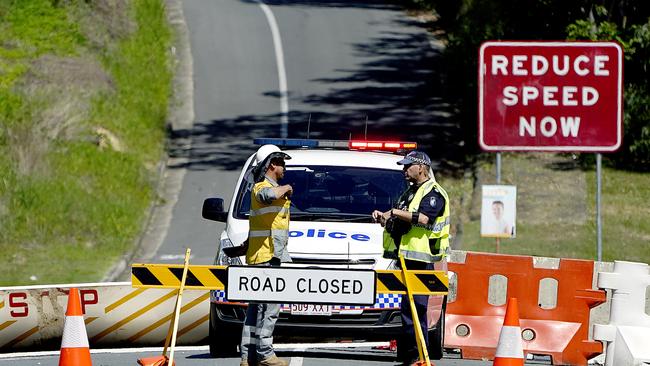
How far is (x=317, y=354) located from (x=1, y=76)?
19136mm

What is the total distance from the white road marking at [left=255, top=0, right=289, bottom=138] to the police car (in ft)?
63.6

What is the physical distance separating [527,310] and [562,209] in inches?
567

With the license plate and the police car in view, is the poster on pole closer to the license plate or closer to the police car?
the police car

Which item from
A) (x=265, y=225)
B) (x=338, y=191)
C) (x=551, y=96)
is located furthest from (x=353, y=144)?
(x=551, y=96)

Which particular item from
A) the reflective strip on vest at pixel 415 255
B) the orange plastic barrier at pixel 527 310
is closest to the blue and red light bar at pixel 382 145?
the orange plastic barrier at pixel 527 310

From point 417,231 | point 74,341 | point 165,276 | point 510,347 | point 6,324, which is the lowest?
point 6,324

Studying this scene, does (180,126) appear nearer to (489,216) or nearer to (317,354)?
(489,216)

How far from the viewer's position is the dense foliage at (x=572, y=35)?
30.9m

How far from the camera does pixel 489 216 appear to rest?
1997cm

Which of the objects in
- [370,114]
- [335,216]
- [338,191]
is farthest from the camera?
[370,114]

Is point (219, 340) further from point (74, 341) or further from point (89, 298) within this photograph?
point (74, 341)

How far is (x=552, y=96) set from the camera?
62.1 feet

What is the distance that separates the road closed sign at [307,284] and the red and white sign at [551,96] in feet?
26.1

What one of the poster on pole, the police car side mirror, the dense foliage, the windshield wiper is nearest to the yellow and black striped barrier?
the windshield wiper
